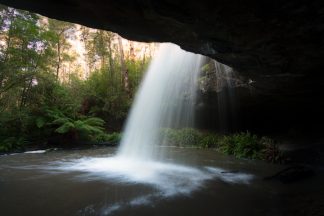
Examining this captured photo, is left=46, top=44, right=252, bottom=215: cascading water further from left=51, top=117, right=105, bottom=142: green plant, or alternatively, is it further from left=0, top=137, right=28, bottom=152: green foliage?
left=0, top=137, right=28, bottom=152: green foliage

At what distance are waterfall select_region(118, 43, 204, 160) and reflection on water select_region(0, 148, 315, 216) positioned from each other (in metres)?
4.60

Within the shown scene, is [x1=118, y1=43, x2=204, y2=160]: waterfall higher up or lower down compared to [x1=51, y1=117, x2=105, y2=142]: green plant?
higher up

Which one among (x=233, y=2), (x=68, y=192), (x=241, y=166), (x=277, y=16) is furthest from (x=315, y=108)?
(x=68, y=192)

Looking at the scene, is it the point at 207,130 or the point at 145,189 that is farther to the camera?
the point at 207,130

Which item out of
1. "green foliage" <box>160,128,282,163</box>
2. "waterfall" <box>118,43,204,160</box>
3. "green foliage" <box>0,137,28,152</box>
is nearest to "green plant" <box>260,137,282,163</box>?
"green foliage" <box>160,128,282,163</box>

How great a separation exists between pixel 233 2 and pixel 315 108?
9086 millimetres

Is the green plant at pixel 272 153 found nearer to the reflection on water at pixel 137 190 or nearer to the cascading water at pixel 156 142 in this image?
the reflection on water at pixel 137 190

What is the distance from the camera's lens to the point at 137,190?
582 cm

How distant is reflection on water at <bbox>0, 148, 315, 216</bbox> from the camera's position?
4562 mm

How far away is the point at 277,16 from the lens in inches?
159

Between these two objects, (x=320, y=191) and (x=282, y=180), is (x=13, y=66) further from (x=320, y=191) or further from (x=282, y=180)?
(x=320, y=191)

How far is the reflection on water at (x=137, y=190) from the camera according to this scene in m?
4.56

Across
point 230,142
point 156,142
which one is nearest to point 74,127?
point 156,142

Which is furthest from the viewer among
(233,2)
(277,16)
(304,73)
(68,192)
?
(304,73)
